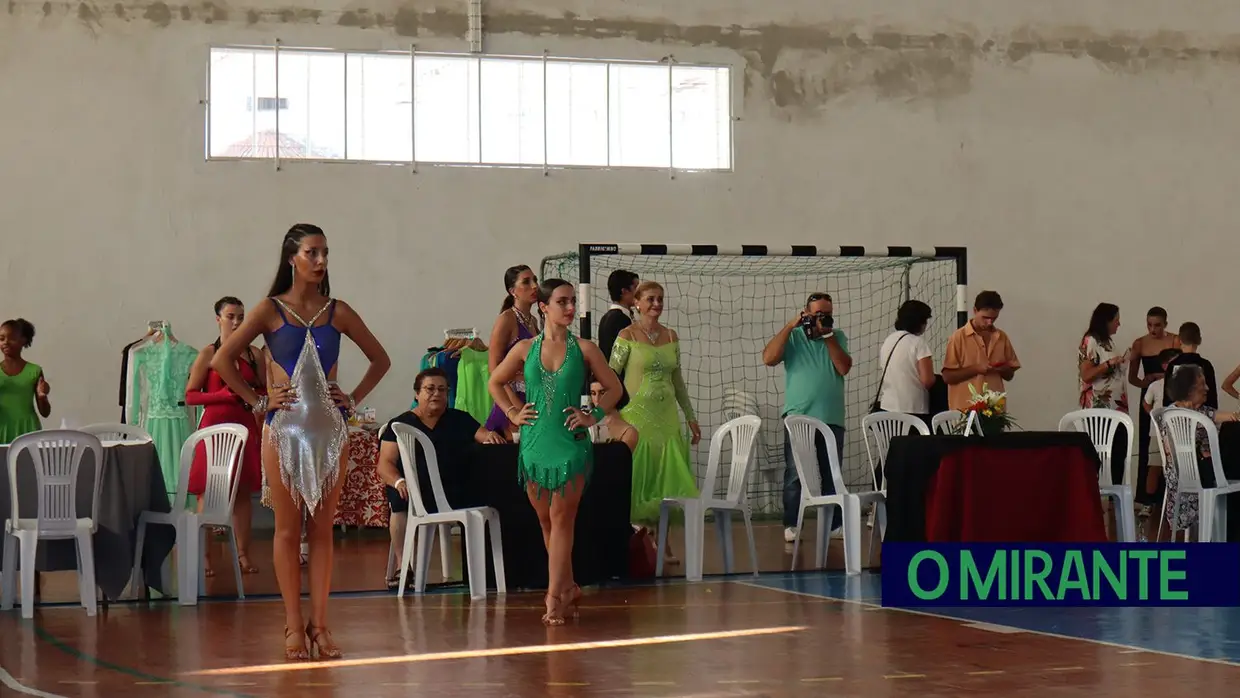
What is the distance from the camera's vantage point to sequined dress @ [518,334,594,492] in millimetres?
6121

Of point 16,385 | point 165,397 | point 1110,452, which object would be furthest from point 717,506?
point 16,385

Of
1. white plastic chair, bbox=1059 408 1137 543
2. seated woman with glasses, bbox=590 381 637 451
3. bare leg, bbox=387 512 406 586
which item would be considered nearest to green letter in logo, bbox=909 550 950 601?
white plastic chair, bbox=1059 408 1137 543

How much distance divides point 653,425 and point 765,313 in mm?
4316

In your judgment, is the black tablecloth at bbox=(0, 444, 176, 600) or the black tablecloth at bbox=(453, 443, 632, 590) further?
the black tablecloth at bbox=(453, 443, 632, 590)

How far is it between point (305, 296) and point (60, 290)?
639 cm

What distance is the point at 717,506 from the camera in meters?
7.87

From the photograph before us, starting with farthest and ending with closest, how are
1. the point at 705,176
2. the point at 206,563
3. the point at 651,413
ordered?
the point at 705,176
the point at 206,563
the point at 651,413

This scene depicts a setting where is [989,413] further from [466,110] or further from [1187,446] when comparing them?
[466,110]

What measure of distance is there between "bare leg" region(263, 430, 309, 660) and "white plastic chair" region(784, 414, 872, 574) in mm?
3361

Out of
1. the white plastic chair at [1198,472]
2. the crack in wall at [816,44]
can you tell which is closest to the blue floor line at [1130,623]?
the white plastic chair at [1198,472]

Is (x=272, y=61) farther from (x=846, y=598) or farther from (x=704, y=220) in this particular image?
(x=846, y=598)

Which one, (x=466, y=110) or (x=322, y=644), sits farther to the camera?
(x=466, y=110)

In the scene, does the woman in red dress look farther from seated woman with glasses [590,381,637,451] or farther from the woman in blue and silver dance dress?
the woman in blue and silver dance dress

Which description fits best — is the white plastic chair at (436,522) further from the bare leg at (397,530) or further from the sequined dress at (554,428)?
the sequined dress at (554,428)
